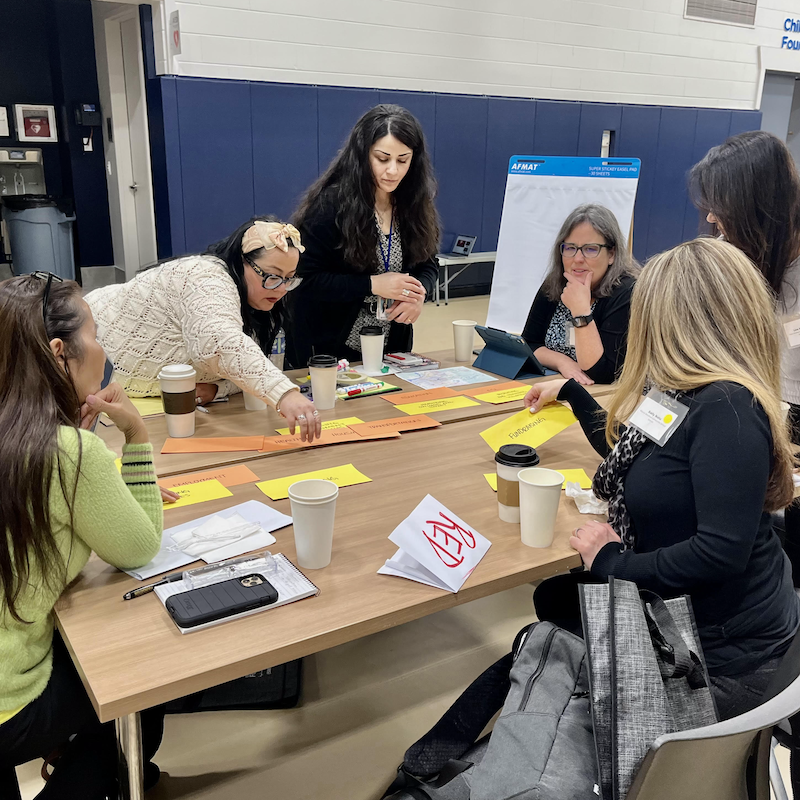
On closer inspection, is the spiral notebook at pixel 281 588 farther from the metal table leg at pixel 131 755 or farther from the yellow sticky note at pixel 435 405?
the yellow sticky note at pixel 435 405

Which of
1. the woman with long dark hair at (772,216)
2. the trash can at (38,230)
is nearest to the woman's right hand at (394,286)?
the woman with long dark hair at (772,216)

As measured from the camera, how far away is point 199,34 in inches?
212

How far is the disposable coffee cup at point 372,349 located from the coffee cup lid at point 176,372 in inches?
27.8

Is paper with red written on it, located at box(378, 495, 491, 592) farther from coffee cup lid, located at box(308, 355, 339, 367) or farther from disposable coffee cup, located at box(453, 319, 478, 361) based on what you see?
disposable coffee cup, located at box(453, 319, 478, 361)

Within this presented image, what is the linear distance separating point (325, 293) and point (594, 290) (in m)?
0.90

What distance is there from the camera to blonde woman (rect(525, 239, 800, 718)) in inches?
47.1

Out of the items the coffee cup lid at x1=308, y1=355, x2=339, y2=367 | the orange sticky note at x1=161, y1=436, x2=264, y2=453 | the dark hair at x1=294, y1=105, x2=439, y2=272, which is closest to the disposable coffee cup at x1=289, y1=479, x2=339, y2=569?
the orange sticky note at x1=161, y1=436, x2=264, y2=453

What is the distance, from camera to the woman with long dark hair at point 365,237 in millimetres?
2555

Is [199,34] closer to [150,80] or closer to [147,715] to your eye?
[150,80]

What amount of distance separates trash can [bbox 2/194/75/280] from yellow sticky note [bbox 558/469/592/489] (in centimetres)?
590

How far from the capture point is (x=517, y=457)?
4.74 feet

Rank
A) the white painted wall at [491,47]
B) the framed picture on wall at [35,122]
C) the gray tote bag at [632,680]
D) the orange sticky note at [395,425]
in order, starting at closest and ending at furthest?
1. the gray tote bag at [632,680]
2. the orange sticky note at [395,425]
3. the white painted wall at [491,47]
4. the framed picture on wall at [35,122]

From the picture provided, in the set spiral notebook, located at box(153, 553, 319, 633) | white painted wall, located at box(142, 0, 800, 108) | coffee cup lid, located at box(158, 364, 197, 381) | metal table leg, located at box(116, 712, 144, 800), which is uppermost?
white painted wall, located at box(142, 0, 800, 108)

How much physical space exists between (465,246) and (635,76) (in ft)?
8.78
